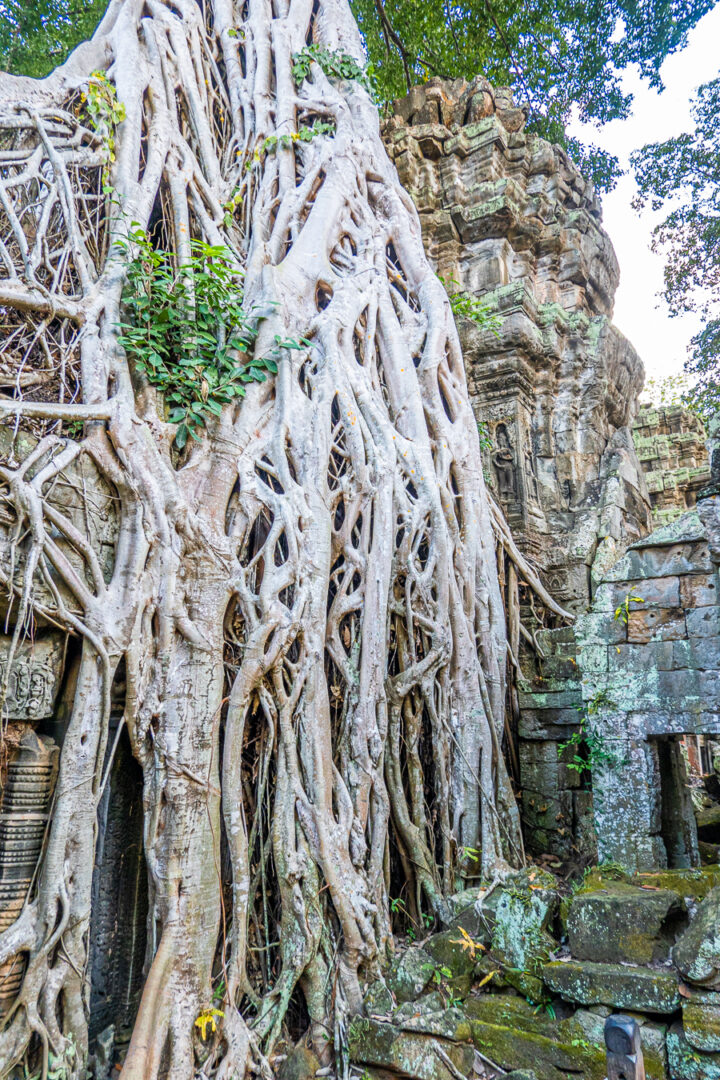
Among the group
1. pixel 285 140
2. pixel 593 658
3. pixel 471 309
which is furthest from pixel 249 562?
pixel 471 309

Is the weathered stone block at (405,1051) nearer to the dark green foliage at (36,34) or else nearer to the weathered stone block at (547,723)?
the weathered stone block at (547,723)

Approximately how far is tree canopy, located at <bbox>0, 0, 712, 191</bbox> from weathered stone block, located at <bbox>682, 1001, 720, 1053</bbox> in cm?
911

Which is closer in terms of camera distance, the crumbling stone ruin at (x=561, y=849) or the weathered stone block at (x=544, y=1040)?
the weathered stone block at (x=544, y=1040)

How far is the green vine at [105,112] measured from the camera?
4184mm

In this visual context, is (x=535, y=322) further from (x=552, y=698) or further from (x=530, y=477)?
(x=552, y=698)

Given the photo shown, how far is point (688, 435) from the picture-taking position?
11203mm

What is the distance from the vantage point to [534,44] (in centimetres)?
901

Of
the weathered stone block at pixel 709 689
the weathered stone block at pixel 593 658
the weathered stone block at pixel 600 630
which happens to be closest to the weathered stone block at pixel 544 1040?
the weathered stone block at pixel 709 689

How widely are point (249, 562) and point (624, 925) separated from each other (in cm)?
239

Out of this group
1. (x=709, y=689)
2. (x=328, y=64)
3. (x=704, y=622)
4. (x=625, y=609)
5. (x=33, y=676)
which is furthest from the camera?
(x=328, y=64)

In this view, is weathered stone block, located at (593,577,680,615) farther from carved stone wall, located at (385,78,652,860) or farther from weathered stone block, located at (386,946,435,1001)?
weathered stone block, located at (386,946,435,1001)

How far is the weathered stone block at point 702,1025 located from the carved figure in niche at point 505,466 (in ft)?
15.0

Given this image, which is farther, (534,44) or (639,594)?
(534,44)

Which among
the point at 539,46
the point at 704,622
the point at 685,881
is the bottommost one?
the point at 685,881
